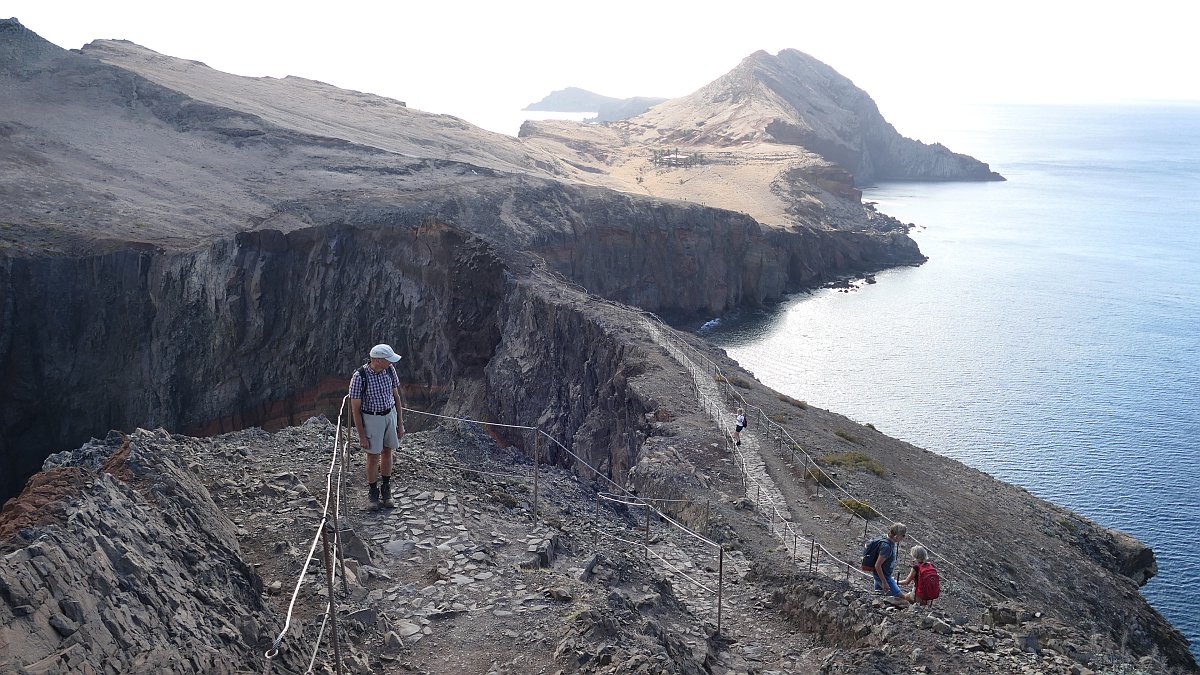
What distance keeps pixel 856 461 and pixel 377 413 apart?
65.7ft

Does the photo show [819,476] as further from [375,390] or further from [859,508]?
[375,390]

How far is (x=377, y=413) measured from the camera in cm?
1251

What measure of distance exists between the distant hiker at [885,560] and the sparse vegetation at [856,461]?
14126 millimetres

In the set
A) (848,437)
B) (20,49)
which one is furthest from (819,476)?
(20,49)

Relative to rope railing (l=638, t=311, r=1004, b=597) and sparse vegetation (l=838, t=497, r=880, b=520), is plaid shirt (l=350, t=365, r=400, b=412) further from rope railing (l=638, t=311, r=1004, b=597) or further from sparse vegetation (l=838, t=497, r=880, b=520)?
sparse vegetation (l=838, t=497, r=880, b=520)

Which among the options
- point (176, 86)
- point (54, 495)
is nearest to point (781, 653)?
point (54, 495)

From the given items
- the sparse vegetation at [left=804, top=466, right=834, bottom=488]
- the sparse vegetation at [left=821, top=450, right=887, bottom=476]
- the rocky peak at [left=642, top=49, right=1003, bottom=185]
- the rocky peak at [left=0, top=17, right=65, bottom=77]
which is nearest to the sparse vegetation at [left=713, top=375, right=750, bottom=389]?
the sparse vegetation at [left=821, top=450, right=887, bottom=476]

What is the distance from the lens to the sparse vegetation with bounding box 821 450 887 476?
27.6 m

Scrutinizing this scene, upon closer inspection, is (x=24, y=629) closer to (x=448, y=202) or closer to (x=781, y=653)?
(x=781, y=653)

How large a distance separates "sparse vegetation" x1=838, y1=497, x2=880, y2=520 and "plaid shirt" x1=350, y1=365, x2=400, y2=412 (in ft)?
48.1

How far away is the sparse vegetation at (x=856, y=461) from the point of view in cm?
2758

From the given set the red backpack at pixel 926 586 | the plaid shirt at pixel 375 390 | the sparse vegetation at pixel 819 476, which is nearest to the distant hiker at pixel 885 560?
the red backpack at pixel 926 586

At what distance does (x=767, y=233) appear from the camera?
81.6 meters

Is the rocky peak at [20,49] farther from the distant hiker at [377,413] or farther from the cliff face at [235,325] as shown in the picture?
the distant hiker at [377,413]
